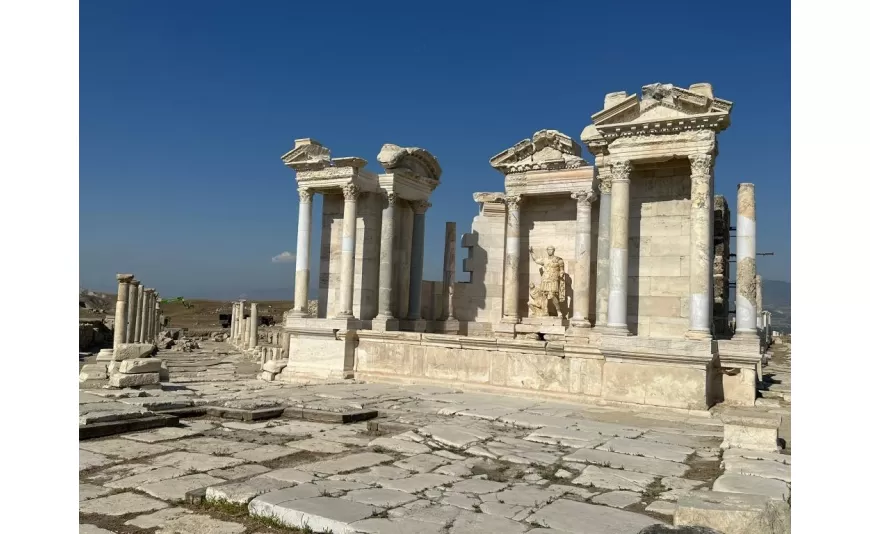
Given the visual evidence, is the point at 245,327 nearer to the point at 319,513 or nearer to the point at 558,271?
the point at 558,271

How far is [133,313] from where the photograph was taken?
83.9ft

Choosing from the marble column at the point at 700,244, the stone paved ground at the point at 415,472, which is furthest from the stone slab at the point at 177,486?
the marble column at the point at 700,244

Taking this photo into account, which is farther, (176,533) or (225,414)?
(225,414)

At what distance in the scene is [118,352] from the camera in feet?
43.9

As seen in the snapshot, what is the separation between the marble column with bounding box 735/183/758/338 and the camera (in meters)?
11.3

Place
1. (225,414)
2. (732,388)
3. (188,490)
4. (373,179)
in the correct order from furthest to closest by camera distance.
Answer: (373,179)
(732,388)
(225,414)
(188,490)

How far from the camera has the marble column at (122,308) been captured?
1803 centimetres

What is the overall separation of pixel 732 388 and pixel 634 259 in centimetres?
293

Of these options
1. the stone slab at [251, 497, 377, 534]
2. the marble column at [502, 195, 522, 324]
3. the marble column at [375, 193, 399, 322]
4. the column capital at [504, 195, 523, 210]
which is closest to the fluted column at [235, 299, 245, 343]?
the marble column at [375, 193, 399, 322]

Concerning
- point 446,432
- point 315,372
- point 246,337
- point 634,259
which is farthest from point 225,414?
point 246,337

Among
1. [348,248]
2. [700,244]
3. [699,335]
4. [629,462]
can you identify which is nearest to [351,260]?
[348,248]

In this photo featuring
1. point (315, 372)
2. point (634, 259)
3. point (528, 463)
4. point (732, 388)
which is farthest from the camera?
point (315, 372)

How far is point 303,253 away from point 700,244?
355 inches

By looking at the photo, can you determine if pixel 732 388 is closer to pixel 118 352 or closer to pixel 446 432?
pixel 446 432
